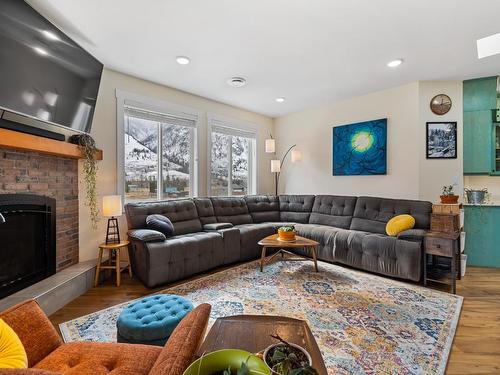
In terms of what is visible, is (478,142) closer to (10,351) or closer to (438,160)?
(438,160)

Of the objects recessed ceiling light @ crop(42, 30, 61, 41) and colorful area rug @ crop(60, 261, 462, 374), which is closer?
colorful area rug @ crop(60, 261, 462, 374)

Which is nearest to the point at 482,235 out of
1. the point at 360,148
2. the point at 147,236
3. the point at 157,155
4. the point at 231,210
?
the point at 360,148

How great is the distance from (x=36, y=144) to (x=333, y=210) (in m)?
4.01

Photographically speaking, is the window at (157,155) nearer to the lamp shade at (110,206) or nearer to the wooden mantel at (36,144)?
the lamp shade at (110,206)

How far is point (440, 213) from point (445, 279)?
2.68ft

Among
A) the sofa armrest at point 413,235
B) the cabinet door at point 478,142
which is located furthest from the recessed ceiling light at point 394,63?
the sofa armrest at point 413,235

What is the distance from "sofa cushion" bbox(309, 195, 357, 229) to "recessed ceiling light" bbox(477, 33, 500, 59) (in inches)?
91.2

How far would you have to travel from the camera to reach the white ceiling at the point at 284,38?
81.6 inches

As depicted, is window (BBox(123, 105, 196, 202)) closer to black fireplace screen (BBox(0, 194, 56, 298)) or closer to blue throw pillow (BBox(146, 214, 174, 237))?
blue throw pillow (BBox(146, 214, 174, 237))

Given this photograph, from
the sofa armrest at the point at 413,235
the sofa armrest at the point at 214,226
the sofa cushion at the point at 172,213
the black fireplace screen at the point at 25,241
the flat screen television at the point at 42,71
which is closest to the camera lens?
the flat screen television at the point at 42,71

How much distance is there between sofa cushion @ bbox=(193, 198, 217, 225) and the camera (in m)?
3.97

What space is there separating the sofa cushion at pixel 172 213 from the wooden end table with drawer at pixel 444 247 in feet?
9.73

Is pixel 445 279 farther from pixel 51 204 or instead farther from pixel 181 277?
pixel 51 204

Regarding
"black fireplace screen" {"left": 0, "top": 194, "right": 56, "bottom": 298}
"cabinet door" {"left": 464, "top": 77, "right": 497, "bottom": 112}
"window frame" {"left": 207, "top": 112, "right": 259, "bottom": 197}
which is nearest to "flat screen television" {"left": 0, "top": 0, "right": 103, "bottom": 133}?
"black fireplace screen" {"left": 0, "top": 194, "right": 56, "bottom": 298}
